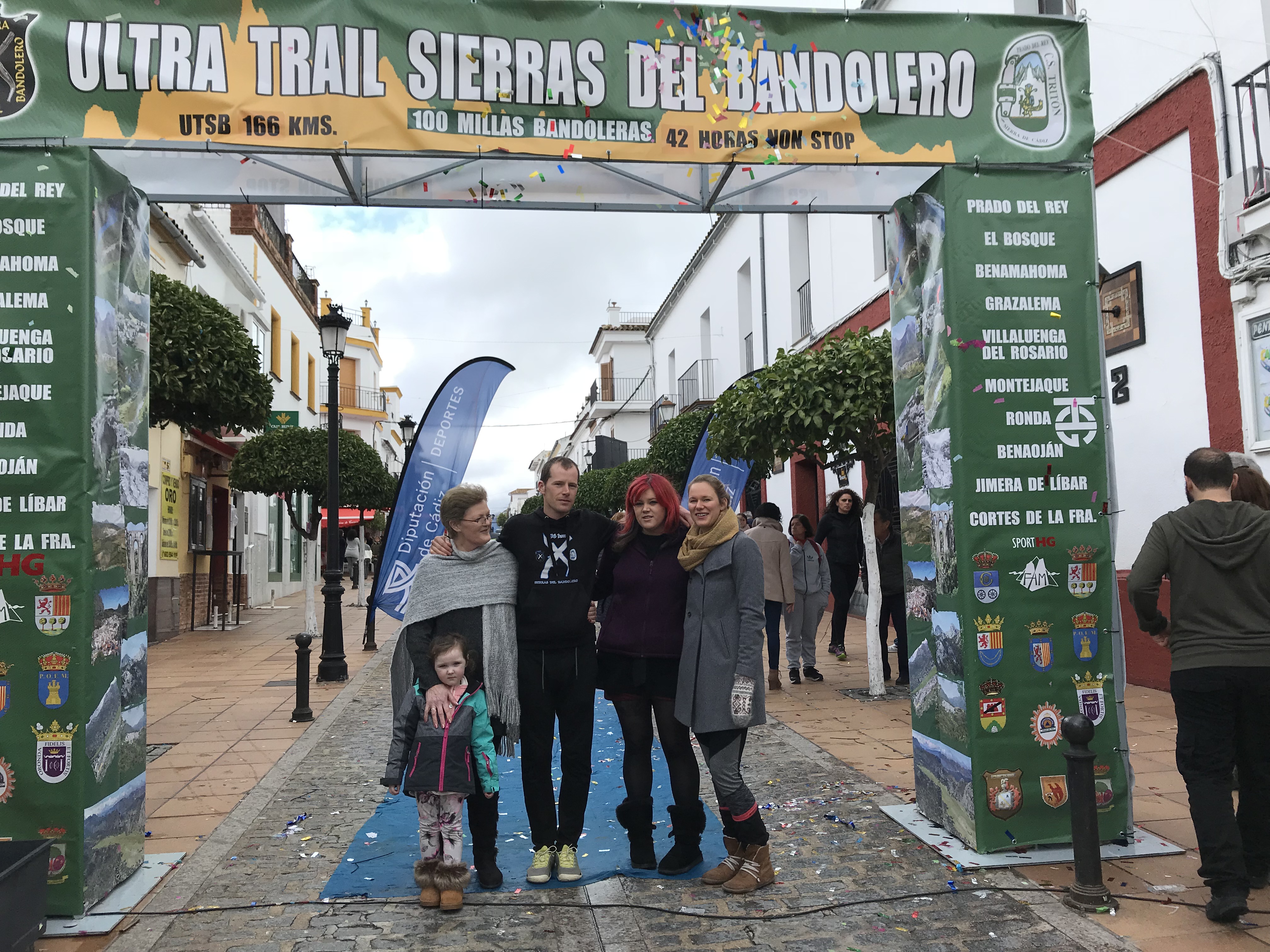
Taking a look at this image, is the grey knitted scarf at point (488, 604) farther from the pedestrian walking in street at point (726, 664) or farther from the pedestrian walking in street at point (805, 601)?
the pedestrian walking in street at point (805, 601)

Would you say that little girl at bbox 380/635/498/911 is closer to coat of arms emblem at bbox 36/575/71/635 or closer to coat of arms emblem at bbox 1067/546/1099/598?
coat of arms emblem at bbox 36/575/71/635

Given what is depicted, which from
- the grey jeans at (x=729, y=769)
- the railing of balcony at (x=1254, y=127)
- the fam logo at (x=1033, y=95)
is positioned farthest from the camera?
the railing of balcony at (x=1254, y=127)

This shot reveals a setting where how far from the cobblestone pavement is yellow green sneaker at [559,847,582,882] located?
67mm

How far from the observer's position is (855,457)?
30.9 feet

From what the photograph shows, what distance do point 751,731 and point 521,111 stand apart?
5.06 m

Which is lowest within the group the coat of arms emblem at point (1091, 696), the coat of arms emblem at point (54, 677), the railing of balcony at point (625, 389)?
the coat of arms emblem at point (1091, 696)

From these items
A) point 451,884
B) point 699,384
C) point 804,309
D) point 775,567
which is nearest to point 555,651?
point 451,884

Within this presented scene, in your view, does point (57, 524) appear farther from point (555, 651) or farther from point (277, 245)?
point (277, 245)

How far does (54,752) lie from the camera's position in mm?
3908

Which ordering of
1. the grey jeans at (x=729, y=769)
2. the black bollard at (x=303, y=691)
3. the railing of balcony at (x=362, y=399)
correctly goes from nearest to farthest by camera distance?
the grey jeans at (x=729, y=769) < the black bollard at (x=303, y=691) < the railing of balcony at (x=362, y=399)

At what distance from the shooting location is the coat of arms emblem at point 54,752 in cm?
390

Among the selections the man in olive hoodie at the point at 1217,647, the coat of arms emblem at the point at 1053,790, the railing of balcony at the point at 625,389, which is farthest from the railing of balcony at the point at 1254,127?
the railing of balcony at the point at 625,389

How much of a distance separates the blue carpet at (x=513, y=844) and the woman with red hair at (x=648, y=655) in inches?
8.2

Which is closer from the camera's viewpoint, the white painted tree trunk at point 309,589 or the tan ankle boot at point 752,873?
the tan ankle boot at point 752,873
